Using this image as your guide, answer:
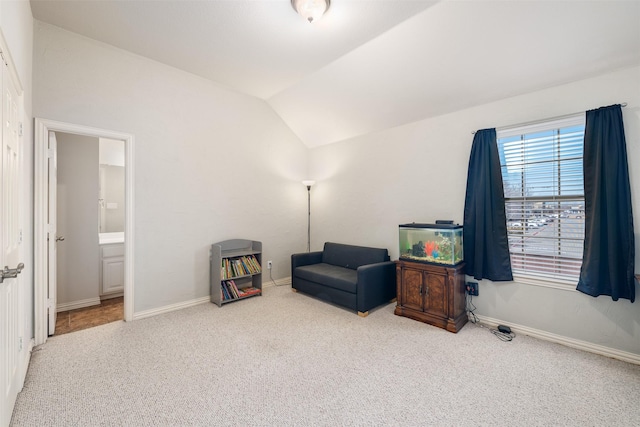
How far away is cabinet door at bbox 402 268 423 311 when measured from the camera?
119 inches

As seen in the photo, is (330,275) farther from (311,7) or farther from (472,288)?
(311,7)

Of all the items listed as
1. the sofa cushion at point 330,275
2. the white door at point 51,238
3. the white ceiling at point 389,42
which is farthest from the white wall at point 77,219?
the sofa cushion at point 330,275

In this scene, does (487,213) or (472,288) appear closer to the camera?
(487,213)

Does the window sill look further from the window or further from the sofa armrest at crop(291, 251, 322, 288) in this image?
the sofa armrest at crop(291, 251, 322, 288)

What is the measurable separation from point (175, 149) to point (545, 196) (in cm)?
406

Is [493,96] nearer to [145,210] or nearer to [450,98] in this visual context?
[450,98]

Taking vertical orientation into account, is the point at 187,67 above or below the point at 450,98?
above

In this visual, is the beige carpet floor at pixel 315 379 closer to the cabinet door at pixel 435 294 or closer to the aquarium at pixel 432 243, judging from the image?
the cabinet door at pixel 435 294

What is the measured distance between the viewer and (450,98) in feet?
10.0

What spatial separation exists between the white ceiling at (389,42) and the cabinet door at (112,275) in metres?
2.70

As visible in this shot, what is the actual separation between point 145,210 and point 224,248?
3.42ft

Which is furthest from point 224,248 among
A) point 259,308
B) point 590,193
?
point 590,193

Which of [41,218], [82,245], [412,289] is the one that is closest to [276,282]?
[412,289]

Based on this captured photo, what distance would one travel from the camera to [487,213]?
2.86 meters
